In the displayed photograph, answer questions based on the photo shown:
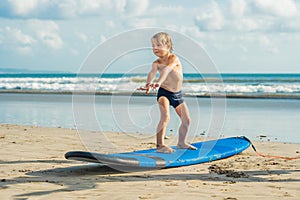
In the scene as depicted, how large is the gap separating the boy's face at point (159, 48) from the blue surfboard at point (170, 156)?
1.38m

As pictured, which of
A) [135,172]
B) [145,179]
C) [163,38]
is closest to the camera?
[145,179]

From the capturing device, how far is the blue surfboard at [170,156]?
19.5 feet

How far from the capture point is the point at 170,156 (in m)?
6.81

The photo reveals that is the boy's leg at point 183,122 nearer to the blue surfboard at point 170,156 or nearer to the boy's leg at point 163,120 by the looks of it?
the blue surfboard at point 170,156

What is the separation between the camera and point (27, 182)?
220 inches

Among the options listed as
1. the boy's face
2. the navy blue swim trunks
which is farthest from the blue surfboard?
the boy's face

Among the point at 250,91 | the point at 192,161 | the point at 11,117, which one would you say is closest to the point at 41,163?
the point at 192,161

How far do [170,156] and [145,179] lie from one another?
1.00m


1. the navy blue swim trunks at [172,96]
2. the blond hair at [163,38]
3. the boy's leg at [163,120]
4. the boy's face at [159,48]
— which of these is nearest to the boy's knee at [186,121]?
the navy blue swim trunks at [172,96]

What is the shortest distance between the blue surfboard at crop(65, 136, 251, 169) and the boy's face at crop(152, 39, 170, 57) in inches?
54.2

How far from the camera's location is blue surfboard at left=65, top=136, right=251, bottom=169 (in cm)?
595

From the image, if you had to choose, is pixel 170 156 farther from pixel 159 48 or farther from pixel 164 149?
pixel 159 48

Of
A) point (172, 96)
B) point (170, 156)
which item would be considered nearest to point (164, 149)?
point (170, 156)

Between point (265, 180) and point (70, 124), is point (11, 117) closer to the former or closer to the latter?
point (70, 124)
